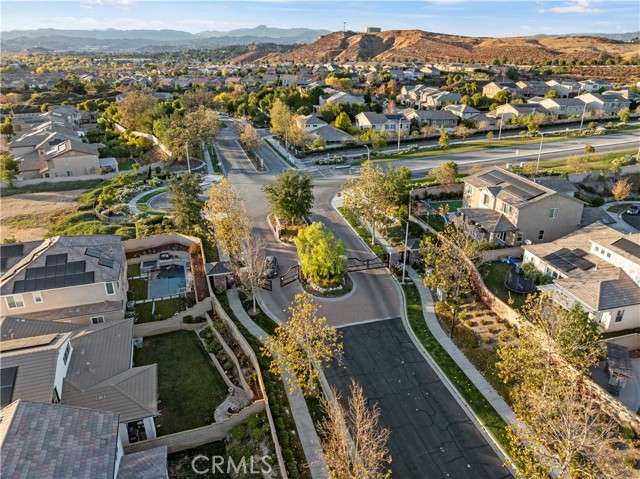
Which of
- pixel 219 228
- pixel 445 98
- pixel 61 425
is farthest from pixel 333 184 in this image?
pixel 445 98

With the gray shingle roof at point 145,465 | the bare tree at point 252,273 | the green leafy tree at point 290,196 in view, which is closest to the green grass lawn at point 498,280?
the bare tree at point 252,273

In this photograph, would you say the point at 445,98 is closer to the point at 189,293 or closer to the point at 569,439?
the point at 189,293

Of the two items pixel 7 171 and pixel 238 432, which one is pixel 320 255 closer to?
pixel 238 432

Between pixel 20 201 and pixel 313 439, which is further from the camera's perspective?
pixel 20 201

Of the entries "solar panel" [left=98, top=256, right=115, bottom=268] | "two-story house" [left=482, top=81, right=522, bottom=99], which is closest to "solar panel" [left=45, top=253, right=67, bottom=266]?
"solar panel" [left=98, top=256, right=115, bottom=268]

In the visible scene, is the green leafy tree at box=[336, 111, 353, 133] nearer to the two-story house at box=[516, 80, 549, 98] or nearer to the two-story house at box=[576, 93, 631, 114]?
the two-story house at box=[576, 93, 631, 114]

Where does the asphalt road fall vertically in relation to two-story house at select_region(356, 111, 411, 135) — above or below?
below

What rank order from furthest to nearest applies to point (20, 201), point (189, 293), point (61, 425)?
point (20, 201), point (189, 293), point (61, 425)

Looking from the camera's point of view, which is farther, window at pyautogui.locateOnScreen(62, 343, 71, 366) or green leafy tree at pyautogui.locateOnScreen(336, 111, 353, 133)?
green leafy tree at pyautogui.locateOnScreen(336, 111, 353, 133)
